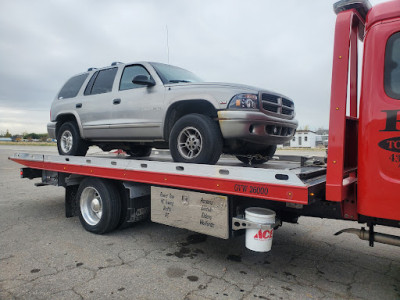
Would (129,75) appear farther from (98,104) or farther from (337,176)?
(337,176)

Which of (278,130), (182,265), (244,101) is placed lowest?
(182,265)

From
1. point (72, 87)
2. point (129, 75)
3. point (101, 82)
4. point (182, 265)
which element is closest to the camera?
point (182, 265)

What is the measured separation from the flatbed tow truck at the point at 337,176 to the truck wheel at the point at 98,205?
0.30 metres

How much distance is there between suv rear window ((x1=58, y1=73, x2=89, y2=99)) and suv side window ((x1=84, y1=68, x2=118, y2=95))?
0.33 m

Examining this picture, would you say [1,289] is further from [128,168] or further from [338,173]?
[338,173]

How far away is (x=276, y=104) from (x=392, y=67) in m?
1.67

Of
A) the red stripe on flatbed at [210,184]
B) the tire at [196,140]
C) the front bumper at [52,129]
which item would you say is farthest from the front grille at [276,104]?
the front bumper at [52,129]

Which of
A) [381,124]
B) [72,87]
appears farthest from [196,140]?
[72,87]

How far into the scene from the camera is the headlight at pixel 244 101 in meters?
3.82

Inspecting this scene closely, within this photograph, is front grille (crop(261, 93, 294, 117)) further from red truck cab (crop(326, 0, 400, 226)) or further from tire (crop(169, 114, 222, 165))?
red truck cab (crop(326, 0, 400, 226))

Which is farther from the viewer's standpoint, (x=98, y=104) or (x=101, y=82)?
(x=101, y=82)

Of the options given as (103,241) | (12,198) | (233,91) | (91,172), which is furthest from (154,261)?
(12,198)

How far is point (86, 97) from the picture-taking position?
5816 mm

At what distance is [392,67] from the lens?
257 cm
